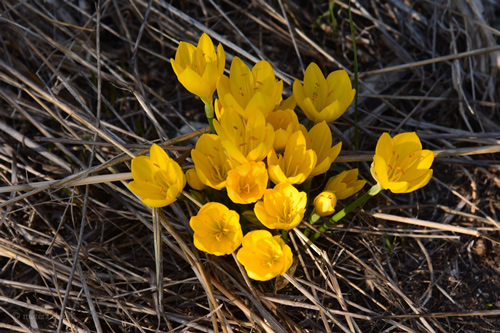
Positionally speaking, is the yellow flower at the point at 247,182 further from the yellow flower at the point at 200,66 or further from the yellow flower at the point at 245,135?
the yellow flower at the point at 200,66

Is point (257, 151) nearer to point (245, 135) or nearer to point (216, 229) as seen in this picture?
point (245, 135)

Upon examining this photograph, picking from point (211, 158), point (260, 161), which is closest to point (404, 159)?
point (260, 161)

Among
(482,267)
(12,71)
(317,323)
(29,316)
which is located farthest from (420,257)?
(12,71)

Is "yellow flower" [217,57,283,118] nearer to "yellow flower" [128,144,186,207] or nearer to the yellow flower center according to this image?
"yellow flower" [128,144,186,207]

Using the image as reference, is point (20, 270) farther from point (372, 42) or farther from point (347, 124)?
point (372, 42)

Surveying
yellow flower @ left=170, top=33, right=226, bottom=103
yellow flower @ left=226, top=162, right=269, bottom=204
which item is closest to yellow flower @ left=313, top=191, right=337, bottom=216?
yellow flower @ left=226, top=162, right=269, bottom=204

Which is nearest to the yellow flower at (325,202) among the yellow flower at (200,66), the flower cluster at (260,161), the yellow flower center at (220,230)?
the flower cluster at (260,161)
